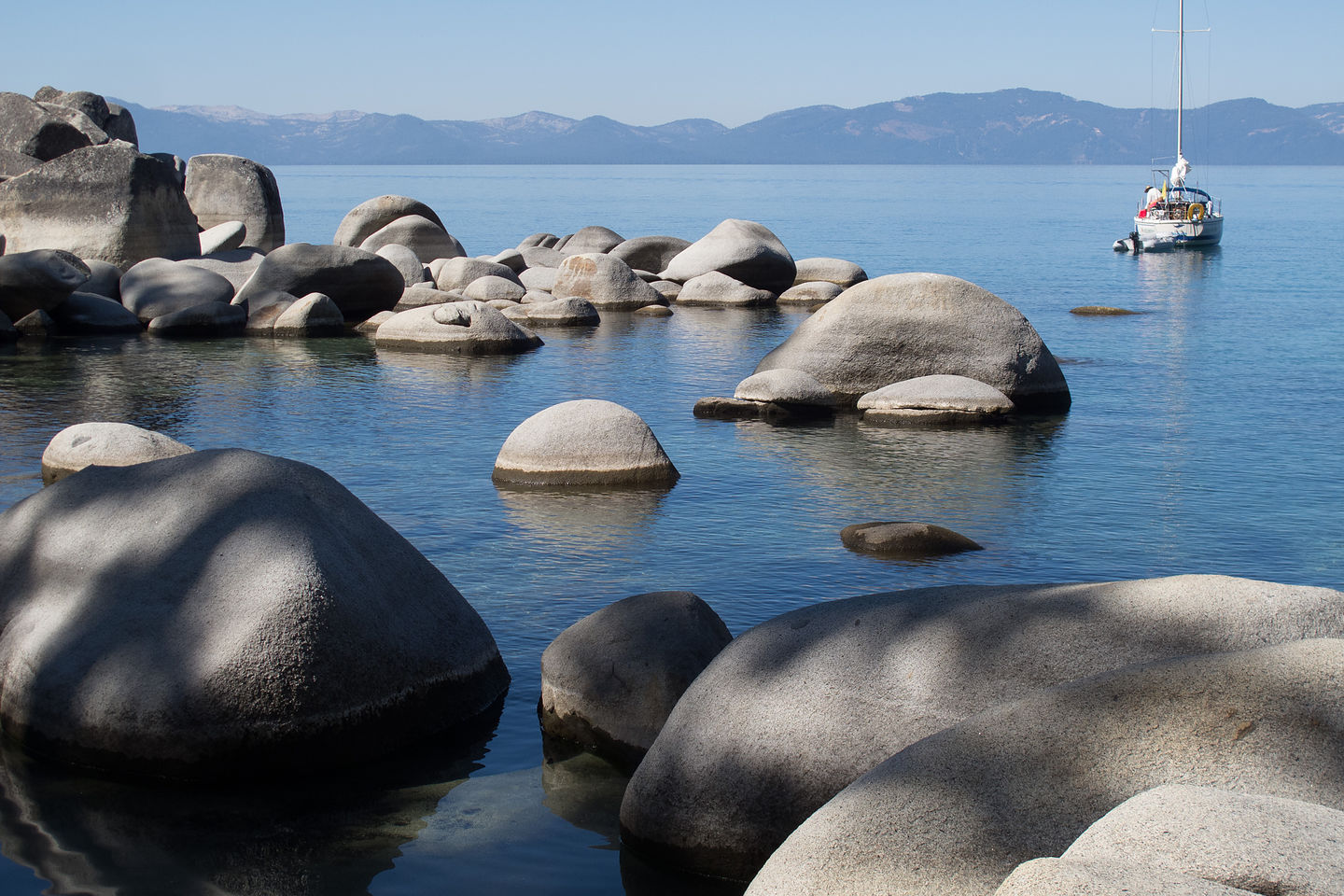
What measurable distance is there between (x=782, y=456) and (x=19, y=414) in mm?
9409

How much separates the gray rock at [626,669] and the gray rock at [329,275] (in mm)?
21124

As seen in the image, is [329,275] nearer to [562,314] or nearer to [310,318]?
[310,318]

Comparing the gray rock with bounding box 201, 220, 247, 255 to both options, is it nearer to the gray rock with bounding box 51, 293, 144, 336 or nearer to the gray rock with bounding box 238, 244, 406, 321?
the gray rock with bounding box 238, 244, 406, 321

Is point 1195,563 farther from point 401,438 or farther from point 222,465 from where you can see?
point 401,438

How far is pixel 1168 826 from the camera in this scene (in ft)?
11.1

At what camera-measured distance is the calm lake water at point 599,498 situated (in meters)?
6.03

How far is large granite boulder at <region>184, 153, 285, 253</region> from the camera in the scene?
120ft

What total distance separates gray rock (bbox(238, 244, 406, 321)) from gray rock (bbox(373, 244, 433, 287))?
3827 millimetres

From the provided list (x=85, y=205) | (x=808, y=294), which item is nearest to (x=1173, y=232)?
(x=808, y=294)

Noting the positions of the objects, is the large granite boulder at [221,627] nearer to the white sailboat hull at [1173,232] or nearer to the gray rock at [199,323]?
the gray rock at [199,323]

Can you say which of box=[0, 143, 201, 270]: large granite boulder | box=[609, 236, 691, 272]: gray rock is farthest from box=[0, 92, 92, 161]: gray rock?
box=[609, 236, 691, 272]: gray rock

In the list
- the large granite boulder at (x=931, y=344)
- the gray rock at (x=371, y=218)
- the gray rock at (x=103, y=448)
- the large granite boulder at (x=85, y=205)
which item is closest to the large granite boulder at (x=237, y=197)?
the gray rock at (x=371, y=218)

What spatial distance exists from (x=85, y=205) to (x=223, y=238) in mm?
4959

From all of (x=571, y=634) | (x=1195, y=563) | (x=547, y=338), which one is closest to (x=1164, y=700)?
(x=571, y=634)
